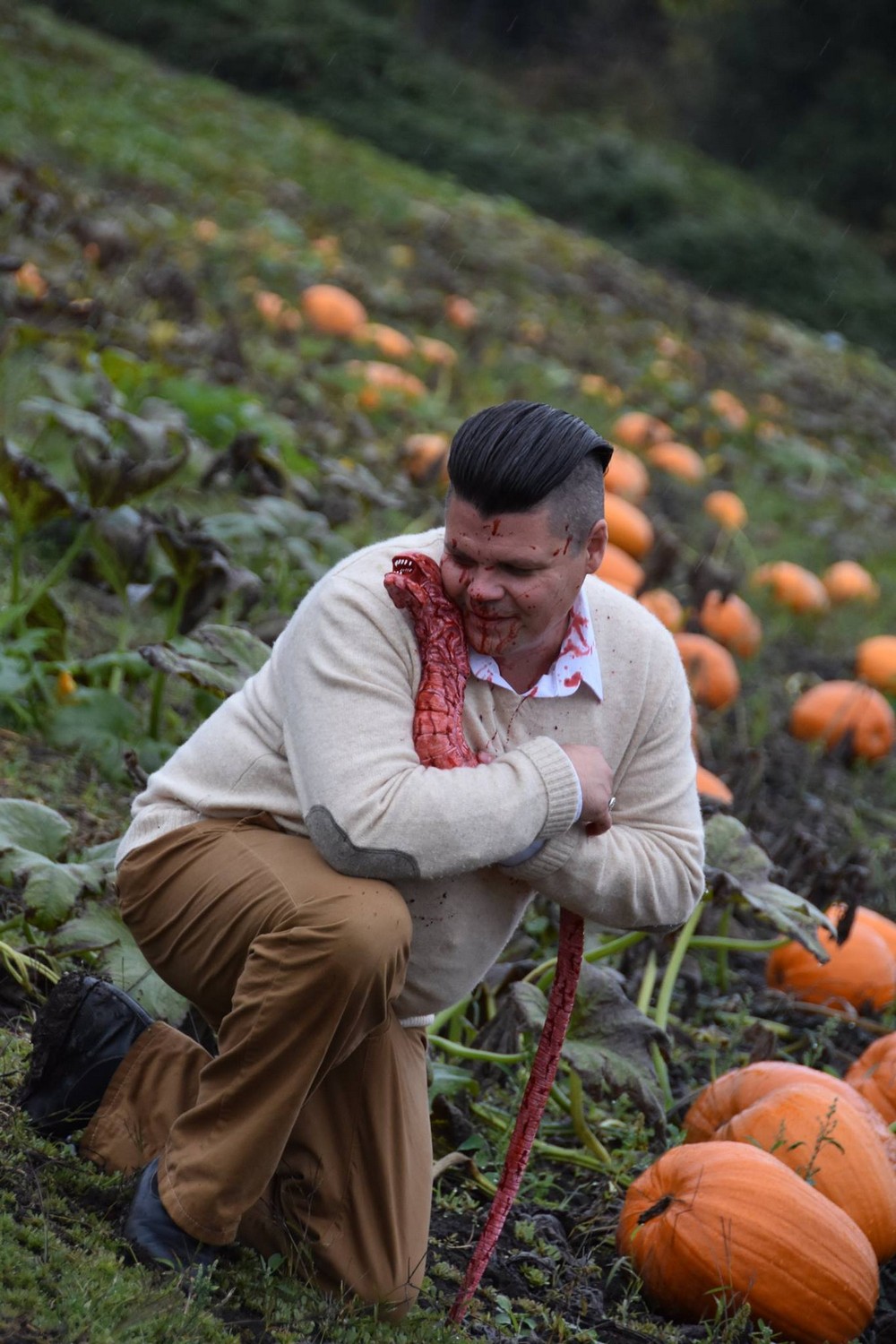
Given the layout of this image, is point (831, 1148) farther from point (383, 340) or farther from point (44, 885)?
point (383, 340)

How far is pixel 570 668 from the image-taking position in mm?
2307

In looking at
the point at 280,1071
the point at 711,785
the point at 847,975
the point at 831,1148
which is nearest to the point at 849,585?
the point at 711,785

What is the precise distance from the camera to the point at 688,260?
22500mm

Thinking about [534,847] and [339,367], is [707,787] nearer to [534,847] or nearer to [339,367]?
[534,847]

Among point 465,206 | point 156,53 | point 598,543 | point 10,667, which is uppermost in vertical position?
point 598,543

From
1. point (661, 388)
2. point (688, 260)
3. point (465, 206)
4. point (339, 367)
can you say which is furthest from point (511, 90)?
point (339, 367)

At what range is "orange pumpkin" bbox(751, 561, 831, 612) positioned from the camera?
691 cm

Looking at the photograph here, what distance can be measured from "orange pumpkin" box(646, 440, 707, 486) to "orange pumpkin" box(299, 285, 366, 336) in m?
1.67

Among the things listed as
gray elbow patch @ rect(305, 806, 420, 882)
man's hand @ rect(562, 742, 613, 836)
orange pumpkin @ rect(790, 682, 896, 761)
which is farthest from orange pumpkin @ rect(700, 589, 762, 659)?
gray elbow patch @ rect(305, 806, 420, 882)

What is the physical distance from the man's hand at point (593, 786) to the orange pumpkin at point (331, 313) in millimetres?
6011

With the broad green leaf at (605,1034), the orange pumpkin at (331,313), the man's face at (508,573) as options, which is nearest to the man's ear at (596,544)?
the man's face at (508,573)

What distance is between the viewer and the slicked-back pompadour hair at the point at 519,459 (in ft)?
6.95

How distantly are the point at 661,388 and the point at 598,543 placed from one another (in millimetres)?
7577

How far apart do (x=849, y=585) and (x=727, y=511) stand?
2.26 ft
